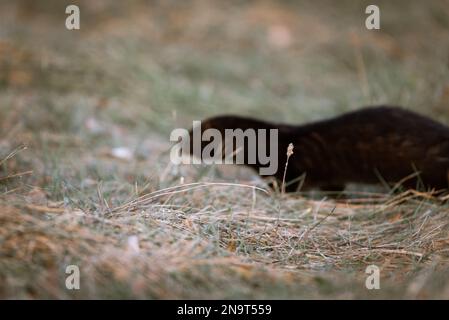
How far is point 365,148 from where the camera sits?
384 centimetres

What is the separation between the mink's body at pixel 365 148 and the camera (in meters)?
3.59

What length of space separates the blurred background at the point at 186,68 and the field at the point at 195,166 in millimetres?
24

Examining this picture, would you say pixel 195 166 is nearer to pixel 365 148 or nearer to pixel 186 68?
pixel 365 148

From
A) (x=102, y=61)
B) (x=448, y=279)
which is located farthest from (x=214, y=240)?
(x=102, y=61)

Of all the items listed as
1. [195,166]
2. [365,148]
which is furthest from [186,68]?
[365,148]

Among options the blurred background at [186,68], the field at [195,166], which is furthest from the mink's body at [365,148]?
the blurred background at [186,68]

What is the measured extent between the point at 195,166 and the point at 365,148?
3.69 ft

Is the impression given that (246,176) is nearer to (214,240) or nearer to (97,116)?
(97,116)

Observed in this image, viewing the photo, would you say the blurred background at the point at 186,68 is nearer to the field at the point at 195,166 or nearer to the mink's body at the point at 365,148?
the field at the point at 195,166

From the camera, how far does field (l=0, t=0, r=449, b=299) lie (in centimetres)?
210

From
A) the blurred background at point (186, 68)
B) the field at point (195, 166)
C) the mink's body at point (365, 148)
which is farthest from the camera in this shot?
the blurred background at point (186, 68)

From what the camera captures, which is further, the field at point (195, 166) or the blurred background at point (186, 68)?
the blurred background at point (186, 68)

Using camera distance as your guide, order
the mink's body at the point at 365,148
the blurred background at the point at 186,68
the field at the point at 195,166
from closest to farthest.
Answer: the field at the point at 195,166
the mink's body at the point at 365,148
the blurred background at the point at 186,68

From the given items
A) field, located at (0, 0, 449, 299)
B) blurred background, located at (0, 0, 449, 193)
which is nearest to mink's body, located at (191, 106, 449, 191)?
field, located at (0, 0, 449, 299)
